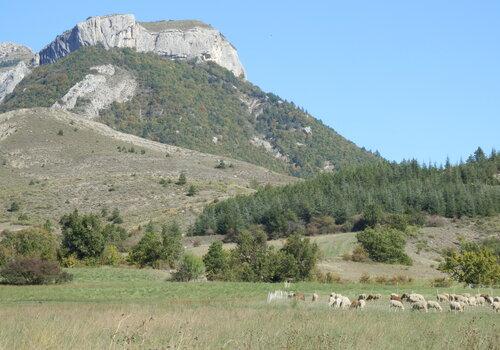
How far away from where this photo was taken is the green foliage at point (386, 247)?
82938mm

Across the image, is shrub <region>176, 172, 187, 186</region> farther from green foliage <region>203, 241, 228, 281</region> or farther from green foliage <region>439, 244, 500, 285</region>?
green foliage <region>439, 244, 500, 285</region>

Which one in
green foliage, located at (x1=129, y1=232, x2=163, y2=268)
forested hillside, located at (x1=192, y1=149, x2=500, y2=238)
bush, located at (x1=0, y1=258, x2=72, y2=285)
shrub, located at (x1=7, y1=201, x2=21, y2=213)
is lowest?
bush, located at (x1=0, y1=258, x2=72, y2=285)

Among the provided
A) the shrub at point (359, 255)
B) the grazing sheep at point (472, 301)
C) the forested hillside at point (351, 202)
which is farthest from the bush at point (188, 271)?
the forested hillside at point (351, 202)

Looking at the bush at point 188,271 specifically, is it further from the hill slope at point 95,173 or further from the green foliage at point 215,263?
the hill slope at point 95,173

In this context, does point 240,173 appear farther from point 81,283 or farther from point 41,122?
point 81,283

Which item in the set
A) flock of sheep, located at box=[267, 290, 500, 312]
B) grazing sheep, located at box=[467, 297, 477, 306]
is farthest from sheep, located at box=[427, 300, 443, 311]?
grazing sheep, located at box=[467, 297, 477, 306]

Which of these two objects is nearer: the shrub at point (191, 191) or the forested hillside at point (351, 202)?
the forested hillside at point (351, 202)

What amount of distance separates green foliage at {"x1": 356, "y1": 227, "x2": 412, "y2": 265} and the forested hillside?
20184 mm

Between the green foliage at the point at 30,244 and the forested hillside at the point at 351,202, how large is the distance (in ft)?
121

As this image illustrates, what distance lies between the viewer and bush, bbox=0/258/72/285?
52531 millimetres

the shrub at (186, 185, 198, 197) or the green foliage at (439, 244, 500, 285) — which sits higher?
the shrub at (186, 185, 198, 197)

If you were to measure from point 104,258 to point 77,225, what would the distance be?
4.82 meters

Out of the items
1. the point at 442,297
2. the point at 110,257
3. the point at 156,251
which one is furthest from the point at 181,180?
the point at 442,297

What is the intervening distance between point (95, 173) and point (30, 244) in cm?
6086
